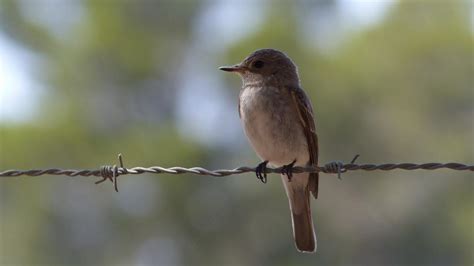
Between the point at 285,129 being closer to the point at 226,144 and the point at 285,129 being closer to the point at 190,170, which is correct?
the point at 190,170

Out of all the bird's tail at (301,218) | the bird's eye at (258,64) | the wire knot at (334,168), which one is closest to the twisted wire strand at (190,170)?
the wire knot at (334,168)

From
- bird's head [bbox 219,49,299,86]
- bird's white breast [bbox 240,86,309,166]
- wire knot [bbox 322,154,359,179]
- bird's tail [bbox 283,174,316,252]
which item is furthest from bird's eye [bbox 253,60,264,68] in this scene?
wire knot [bbox 322,154,359,179]

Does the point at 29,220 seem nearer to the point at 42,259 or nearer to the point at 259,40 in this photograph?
the point at 42,259

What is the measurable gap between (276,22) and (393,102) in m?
2.82

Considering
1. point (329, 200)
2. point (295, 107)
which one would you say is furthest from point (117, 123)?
point (295, 107)

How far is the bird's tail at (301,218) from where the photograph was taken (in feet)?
22.1

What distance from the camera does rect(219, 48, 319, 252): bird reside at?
21.4 ft

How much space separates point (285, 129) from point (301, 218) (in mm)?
679

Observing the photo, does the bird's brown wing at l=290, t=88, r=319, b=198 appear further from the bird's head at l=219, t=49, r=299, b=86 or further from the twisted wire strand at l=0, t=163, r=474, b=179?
the twisted wire strand at l=0, t=163, r=474, b=179

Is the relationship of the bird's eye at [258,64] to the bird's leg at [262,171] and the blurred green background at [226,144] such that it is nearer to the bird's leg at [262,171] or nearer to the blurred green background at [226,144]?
the bird's leg at [262,171]

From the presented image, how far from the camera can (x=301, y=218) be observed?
270 inches

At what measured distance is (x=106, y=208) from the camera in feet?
60.3

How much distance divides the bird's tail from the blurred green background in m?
10.3

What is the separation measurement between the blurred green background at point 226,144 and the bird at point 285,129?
10.3 meters
